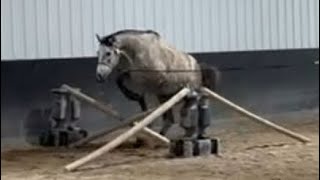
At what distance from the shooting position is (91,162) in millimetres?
7172

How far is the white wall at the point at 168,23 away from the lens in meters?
8.83

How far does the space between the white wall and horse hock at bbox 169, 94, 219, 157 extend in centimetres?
186

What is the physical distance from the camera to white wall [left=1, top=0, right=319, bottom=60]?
29.0 ft

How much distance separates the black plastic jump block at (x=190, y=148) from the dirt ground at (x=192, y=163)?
97 millimetres

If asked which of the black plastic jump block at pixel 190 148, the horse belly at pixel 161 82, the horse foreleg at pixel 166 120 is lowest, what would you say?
the black plastic jump block at pixel 190 148

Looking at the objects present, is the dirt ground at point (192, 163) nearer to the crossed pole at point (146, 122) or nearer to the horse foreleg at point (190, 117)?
the crossed pole at point (146, 122)

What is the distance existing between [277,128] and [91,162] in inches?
80.0

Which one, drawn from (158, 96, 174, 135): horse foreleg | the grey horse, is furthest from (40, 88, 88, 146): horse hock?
(158, 96, 174, 135): horse foreleg

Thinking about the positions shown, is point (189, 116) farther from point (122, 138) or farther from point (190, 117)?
point (122, 138)

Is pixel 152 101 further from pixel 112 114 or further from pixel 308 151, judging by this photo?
pixel 308 151

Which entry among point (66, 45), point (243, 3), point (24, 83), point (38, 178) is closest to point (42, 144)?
point (24, 83)

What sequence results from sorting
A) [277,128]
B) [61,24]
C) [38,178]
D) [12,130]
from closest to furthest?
[38,178]
[12,130]
[277,128]
[61,24]

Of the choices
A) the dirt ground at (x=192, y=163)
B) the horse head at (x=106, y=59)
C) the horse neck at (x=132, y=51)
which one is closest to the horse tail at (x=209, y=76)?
the dirt ground at (x=192, y=163)

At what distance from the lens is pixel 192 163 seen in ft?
23.9
